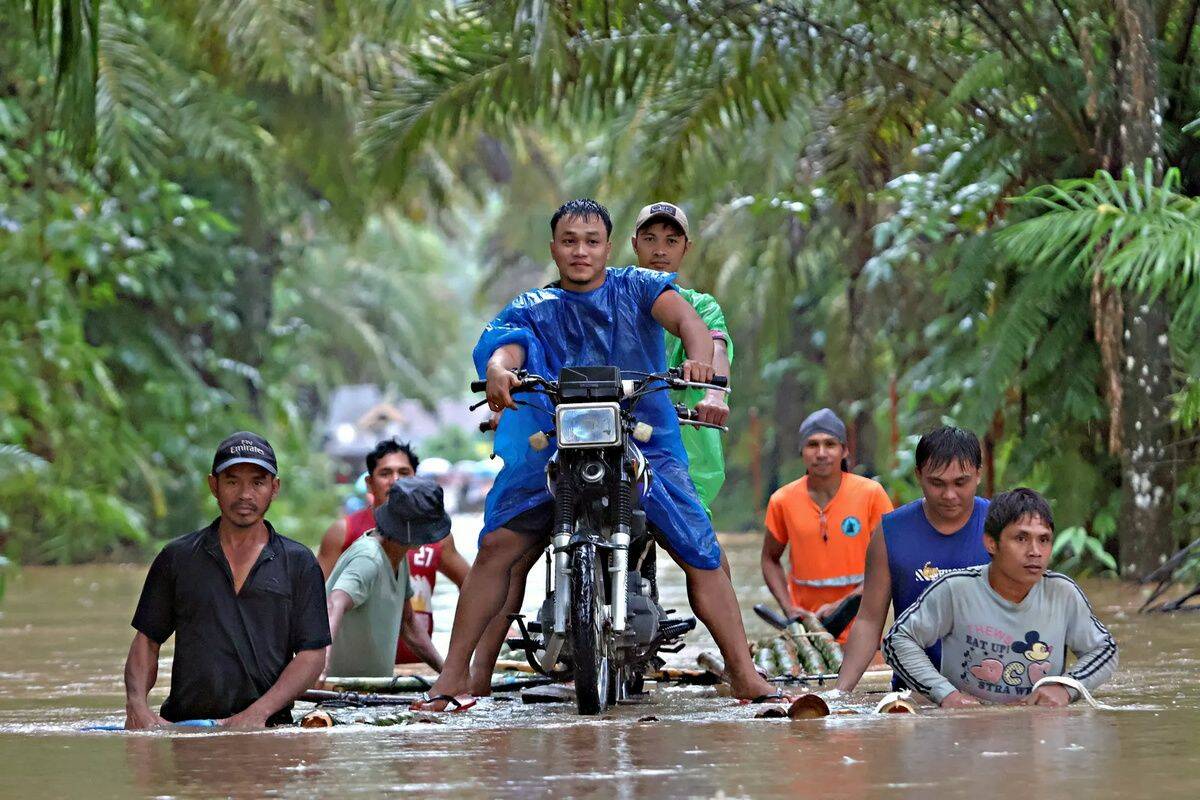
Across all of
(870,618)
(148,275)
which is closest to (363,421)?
(148,275)

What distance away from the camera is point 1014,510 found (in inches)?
262

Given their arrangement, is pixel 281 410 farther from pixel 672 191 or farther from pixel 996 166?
pixel 996 166

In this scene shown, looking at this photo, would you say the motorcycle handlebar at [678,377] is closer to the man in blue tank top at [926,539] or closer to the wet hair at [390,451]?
the man in blue tank top at [926,539]

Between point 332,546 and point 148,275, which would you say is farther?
point 148,275

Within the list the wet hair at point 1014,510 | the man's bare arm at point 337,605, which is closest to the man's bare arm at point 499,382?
the man's bare arm at point 337,605

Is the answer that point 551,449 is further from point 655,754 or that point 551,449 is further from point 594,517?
point 655,754

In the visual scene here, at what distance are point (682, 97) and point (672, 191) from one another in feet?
2.46

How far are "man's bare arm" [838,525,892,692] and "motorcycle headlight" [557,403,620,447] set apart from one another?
3.79 feet

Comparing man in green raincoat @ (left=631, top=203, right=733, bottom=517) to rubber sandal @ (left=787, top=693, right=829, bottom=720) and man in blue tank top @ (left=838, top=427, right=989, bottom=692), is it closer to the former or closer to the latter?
man in blue tank top @ (left=838, top=427, right=989, bottom=692)

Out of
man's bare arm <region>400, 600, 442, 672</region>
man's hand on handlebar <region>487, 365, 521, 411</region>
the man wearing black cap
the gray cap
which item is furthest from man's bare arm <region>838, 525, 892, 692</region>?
the gray cap

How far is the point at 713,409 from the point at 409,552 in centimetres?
255

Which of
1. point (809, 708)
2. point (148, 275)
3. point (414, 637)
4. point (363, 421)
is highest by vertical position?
point (363, 421)

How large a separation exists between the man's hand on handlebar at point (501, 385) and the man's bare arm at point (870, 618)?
1455mm

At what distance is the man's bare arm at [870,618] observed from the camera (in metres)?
7.25
